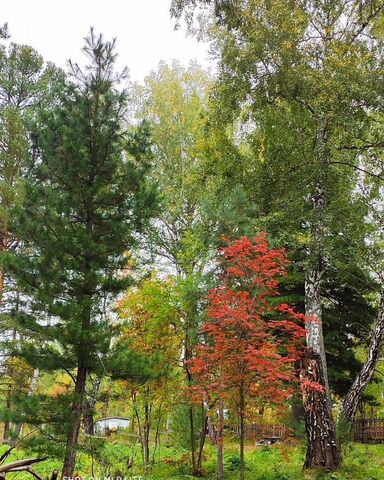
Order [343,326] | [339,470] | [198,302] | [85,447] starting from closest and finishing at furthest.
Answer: [85,447] → [339,470] → [198,302] → [343,326]

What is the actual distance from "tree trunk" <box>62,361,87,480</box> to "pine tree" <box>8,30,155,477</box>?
15 millimetres

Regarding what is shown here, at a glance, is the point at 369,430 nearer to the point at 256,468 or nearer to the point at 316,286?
the point at 256,468

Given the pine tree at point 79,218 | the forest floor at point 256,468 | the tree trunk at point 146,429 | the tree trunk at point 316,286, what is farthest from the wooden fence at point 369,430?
the pine tree at point 79,218

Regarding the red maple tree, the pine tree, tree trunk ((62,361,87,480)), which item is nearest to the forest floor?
tree trunk ((62,361,87,480))

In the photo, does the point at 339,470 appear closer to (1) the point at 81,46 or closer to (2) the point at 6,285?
(1) the point at 81,46

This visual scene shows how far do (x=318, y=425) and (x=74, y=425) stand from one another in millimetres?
4314

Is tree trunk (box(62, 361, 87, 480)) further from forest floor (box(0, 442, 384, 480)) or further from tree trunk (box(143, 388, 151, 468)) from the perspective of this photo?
tree trunk (box(143, 388, 151, 468))

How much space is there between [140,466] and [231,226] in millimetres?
5701

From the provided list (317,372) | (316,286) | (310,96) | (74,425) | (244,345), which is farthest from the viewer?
(310,96)

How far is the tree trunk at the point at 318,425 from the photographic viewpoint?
739 centimetres

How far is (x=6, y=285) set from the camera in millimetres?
12547

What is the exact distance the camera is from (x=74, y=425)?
629 cm

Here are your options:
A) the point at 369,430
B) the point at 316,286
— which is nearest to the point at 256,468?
the point at 316,286

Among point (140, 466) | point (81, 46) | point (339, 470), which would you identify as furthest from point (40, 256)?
point (339, 470)
